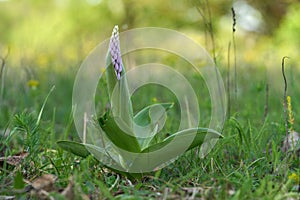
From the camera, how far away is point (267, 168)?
1.47 m

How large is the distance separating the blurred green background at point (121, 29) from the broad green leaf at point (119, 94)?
0.48 meters

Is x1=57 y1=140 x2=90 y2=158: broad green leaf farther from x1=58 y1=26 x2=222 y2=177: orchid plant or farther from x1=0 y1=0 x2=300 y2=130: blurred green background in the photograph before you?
x1=0 y1=0 x2=300 y2=130: blurred green background

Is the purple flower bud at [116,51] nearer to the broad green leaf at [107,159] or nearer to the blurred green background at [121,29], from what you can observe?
the broad green leaf at [107,159]

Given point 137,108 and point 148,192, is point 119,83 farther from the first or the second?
point 137,108

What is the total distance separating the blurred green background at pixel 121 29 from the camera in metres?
2.61

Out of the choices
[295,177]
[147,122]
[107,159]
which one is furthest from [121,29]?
[295,177]

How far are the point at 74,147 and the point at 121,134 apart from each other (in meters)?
0.17

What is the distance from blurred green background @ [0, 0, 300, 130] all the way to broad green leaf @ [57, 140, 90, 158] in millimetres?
399

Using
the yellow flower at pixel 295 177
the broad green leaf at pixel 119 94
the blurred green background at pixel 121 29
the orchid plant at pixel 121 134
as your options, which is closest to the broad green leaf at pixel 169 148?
the orchid plant at pixel 121 134

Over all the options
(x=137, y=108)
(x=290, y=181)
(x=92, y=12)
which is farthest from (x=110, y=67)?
(x=92, y=12)

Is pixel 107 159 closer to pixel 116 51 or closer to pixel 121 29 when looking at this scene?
pixel 116 51

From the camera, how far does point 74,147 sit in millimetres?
1356

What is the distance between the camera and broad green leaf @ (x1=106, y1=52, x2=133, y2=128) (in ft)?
4.25

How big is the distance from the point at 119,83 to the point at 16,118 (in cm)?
38
